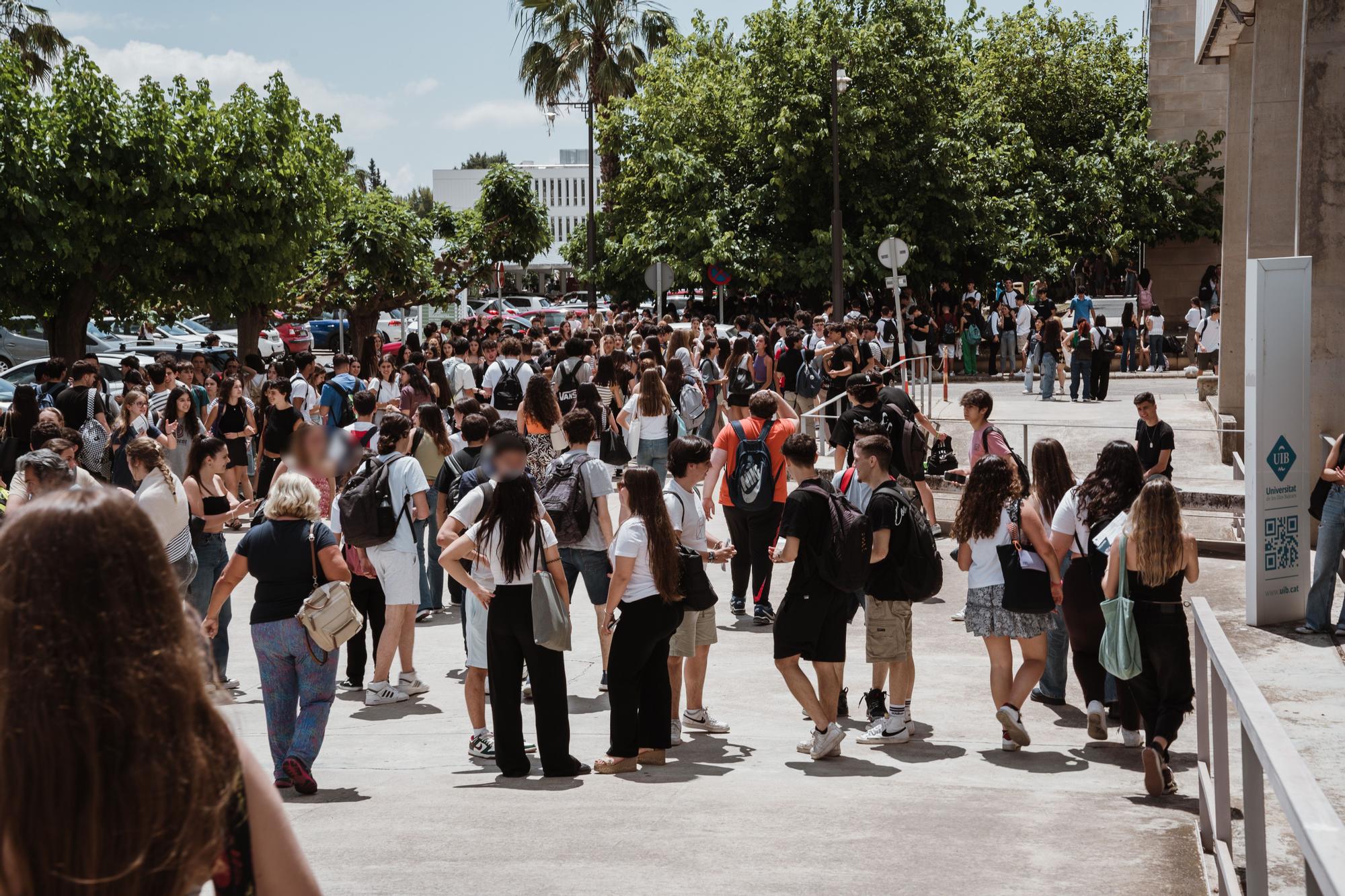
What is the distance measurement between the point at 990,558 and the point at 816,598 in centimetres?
116

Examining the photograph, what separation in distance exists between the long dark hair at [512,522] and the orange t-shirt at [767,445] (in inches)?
139

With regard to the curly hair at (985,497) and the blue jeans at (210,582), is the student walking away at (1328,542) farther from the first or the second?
the blue jeans at (210,582)

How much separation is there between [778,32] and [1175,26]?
443 inches

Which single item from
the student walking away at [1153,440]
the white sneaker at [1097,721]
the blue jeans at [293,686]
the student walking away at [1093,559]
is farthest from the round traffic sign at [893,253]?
the blue jeans at [293,686]

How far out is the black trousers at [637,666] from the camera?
Result: 23.4 ft

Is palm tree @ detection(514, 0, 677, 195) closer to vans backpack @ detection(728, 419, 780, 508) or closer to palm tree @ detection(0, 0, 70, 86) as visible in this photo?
palm tree @ detection(0, 0, 70, 86)

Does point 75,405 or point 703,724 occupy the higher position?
point 75,405

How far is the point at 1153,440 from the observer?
39.7 ft

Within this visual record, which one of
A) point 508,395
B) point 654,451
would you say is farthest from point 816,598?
point 508,395

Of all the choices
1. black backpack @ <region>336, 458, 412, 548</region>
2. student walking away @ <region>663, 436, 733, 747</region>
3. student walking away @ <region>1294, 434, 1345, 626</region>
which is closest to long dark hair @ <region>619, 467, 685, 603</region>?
student walking away @ <region>663, 436, 733, 747</region>

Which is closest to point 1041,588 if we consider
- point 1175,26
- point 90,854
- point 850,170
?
point 90,854

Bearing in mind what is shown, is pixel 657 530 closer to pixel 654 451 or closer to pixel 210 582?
pixel 210 582

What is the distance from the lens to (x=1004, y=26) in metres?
46.2

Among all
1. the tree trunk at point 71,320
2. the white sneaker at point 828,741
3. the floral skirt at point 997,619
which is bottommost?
the white sneaker at point 828,741
